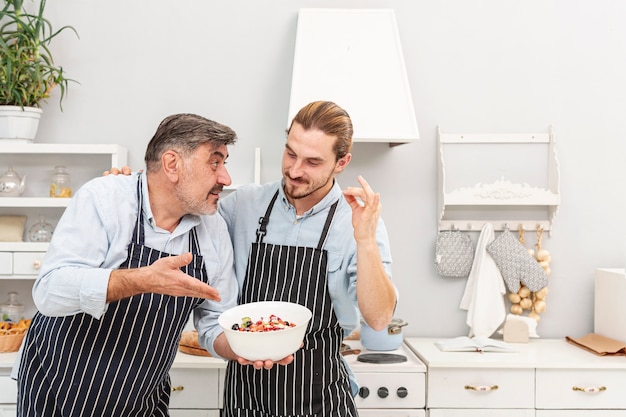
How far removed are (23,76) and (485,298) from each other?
2243 mm

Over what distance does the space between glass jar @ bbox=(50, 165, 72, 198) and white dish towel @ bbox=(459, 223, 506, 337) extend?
1.86 m

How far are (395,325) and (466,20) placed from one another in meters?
1.44

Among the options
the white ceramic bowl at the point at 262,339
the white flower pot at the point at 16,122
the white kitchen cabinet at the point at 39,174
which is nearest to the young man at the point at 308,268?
the white ceramic bowl at the point at 262,339

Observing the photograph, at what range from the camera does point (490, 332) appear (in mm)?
3084

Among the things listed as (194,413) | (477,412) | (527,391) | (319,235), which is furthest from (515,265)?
(194,413)

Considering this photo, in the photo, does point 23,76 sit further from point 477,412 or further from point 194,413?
point 477,412

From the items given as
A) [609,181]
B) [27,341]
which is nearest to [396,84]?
[609,181]

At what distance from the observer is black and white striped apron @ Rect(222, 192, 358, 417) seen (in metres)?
1.96

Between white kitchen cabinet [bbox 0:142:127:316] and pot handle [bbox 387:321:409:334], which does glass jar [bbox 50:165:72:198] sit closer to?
white kitchen cabinet [bbox 0:142:127:316]

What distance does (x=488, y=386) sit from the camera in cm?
267

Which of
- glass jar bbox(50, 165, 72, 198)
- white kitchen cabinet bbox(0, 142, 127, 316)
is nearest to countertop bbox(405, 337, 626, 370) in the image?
white kitchen cabinet bbox(0, 142, 127, 316)

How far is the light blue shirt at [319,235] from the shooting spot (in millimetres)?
1962

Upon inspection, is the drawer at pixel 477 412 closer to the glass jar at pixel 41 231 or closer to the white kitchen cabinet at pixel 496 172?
the white kitchen cabinet at pixel 496 172

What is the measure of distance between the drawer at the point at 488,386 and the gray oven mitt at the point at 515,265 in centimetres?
50
